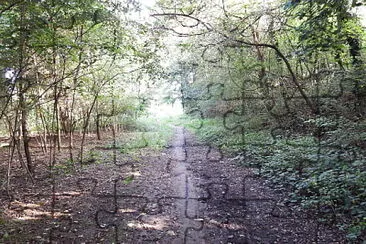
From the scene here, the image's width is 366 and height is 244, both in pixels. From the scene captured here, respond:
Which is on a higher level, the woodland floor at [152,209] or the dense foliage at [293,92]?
the dense foliage at [293,92]

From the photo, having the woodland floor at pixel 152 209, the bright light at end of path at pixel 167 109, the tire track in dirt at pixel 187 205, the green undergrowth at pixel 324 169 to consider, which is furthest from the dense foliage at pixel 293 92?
the bright light at end of path at pixel 167 109

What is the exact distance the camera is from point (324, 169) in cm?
471

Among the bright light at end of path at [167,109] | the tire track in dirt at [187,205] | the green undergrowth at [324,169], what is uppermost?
the bright light at end of path at [167,109]

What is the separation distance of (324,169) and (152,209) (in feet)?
9.66

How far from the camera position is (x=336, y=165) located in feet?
14.9

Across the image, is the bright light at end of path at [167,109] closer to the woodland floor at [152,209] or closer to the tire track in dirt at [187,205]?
the tire track in dirt at [187,205]

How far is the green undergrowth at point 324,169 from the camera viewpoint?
370 centimetres

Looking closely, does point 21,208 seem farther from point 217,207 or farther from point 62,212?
point 217,207

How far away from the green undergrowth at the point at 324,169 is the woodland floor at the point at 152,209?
0.24 m

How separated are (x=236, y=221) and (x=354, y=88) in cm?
434

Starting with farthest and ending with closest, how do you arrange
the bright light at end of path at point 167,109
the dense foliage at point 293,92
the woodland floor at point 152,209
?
the bright light at end of path at point 167,109
the dense foliage at point 293,92
the woodland floor at point 152,209

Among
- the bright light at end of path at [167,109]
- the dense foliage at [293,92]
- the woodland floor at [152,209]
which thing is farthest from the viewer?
the bright light at end of path at [167,109]

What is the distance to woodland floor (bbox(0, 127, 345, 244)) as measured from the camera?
3.63 meters

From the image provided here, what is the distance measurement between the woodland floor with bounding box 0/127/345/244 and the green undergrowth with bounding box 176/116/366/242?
235mm
